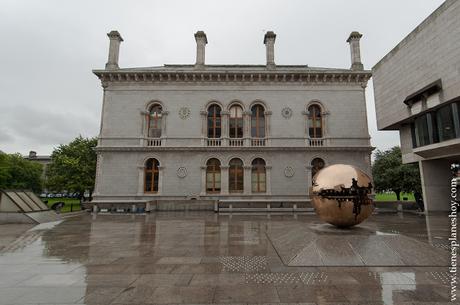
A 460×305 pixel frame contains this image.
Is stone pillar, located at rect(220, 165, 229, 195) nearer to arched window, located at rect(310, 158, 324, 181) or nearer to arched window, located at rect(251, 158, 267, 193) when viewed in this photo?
arched window, located at rect(251, 158, 267, 193)

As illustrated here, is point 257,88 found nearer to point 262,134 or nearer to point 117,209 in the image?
point 262,134

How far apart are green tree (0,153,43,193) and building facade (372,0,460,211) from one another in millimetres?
59081

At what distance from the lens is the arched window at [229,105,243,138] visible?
2581cm

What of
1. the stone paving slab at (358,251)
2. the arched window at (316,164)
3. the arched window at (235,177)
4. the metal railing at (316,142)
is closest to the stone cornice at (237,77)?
the metal railing at (316,142)

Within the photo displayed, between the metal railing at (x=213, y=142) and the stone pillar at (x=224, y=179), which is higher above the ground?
the metal railing at (x=213, y=142)

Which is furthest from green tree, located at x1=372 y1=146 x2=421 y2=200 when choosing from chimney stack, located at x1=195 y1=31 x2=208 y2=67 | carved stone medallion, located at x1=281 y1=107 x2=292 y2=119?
chimney stack, located at x1=195 y1=31 x2=208 y2=67

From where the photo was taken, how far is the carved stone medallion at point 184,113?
25828mm

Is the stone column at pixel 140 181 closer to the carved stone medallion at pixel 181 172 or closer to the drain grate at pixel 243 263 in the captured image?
the carved stone medallion at pixel 181 172

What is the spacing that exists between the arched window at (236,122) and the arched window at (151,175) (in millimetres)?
7888

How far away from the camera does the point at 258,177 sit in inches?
981

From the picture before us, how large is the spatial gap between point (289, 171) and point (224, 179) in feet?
20.2

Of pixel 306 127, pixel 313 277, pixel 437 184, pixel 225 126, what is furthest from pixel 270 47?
pixel 313 277

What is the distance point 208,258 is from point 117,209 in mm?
19300

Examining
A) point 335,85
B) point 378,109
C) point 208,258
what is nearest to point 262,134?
point 335,85
